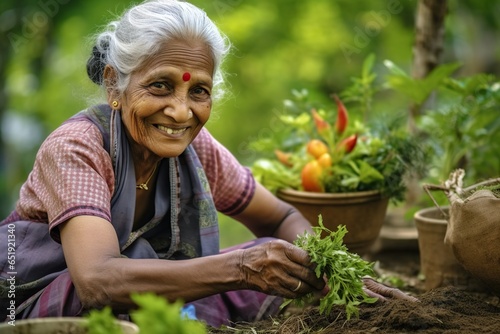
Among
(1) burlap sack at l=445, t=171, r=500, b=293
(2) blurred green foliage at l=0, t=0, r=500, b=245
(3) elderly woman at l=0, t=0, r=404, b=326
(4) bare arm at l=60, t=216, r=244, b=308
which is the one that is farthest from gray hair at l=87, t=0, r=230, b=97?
(2) blurred green foliage at l=0, t=0, r=500, b=245

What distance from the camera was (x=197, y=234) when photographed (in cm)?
340

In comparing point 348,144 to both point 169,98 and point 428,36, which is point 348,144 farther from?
point 169,98

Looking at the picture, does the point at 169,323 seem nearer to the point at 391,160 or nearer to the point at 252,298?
the point at 252,298

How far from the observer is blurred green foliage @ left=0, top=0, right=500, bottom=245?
8.73 metres

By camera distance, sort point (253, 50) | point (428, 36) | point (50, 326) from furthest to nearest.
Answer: point (253, 50) < point (428, 36) < point (50, 326)

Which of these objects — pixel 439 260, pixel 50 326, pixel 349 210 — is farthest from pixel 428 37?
pixel 50 326

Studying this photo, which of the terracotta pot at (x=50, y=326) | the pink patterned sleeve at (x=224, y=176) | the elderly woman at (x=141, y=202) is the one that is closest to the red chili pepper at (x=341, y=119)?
the pink patterned sleeve at (x=224, y=176)

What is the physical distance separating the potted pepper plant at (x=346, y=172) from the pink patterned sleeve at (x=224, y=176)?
0.37m

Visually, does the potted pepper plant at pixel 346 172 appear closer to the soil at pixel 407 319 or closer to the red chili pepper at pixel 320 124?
the red chili pepper at pixel 320 124

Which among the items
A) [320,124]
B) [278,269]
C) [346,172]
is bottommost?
[278,269]

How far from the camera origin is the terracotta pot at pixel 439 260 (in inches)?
144

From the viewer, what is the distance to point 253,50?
1131 centimetres

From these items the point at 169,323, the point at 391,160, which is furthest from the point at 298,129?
the point at 169,323

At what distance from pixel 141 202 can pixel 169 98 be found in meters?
0.58
